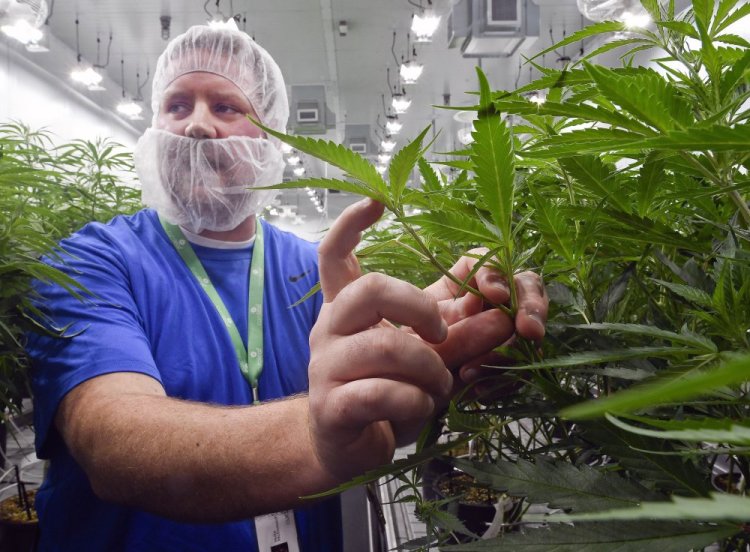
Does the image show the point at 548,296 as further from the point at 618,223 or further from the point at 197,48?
the point at 197,48

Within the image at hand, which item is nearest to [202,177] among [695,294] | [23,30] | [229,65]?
[229,65]

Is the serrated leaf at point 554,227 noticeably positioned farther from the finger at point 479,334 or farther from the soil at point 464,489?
the soil at point 464,489

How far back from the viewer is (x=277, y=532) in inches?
37.2

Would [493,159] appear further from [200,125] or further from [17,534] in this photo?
[17,534]

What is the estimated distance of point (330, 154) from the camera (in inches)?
10.2

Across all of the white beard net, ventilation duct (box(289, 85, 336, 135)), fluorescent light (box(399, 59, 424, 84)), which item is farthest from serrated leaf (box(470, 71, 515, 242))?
ventilation duct (box(289, 85, 336, 135))

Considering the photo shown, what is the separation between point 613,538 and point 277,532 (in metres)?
0.86

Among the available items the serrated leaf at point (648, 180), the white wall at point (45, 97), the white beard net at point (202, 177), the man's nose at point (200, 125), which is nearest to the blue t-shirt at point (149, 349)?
the white beard net at point (202, 177)

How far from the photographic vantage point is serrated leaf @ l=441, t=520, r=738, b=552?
19cm

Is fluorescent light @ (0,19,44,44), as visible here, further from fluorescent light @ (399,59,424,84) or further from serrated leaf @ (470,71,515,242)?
serrated leaf @ (470,71,515,242)

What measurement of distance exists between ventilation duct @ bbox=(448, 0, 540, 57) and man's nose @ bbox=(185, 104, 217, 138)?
2211 millimetres

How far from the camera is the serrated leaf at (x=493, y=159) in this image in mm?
241

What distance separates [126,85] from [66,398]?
7.38 m

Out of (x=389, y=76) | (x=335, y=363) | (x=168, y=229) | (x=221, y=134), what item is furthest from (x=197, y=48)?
(x=389, y=76)
